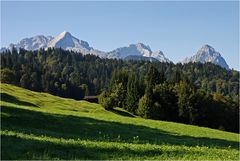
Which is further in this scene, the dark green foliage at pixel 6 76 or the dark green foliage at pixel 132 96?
the dark green foliage at pixel 6 76

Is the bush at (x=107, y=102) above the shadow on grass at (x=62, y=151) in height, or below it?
below

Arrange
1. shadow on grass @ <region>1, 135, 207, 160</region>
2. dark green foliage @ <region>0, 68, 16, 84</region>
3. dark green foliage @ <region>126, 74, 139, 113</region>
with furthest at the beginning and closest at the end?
dark green foliage @ <region>0, 68, 16, 84</region>
dark green foliage @ <region>126, 74, 139, 113</region>
shadow on grass @ <region>1, 135, 207, 160</region>

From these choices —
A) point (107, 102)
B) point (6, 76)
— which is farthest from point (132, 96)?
point (6, 76)

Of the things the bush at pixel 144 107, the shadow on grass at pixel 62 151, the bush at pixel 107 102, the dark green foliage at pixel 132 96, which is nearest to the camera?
the shadow on grass at pixel 62 151

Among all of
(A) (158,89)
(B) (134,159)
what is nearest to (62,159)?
(B) (134,159)

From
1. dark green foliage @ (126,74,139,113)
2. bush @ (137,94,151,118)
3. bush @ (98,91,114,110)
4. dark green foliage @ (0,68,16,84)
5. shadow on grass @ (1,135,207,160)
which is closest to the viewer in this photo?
shadow on grass @ (1,135,207,160)

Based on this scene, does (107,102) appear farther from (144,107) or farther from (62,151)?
(62,151)

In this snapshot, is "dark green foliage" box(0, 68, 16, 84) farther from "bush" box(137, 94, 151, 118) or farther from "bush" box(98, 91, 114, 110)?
"bush" box(137, 94, 151, 118)

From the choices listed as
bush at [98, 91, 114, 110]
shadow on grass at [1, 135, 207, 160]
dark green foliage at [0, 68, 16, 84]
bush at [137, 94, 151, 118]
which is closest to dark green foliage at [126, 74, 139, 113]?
bush at [137, 94, 151, 118]

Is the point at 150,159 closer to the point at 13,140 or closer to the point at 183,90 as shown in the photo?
the point at 13,140

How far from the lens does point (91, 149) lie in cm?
1664

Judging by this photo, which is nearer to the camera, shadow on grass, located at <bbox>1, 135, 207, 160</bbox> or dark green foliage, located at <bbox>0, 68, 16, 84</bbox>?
shadow on grass, located at <bbox>1, 135, 207, 160</bbox>

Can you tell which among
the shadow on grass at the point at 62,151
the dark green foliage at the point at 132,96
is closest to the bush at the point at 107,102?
the dark green foliage at the point at 132,96

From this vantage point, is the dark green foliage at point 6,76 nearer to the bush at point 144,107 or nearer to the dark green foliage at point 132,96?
the dark green foliage at point 132,96
